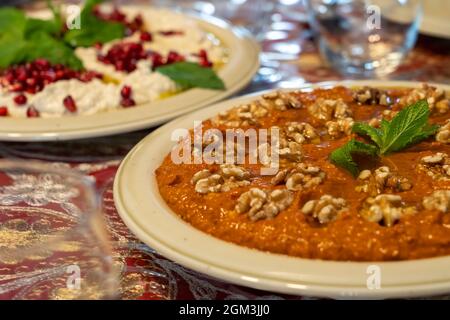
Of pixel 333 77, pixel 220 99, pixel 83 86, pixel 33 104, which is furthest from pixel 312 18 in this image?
pixel 33 104

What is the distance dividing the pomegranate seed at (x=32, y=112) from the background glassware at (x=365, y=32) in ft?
4.16

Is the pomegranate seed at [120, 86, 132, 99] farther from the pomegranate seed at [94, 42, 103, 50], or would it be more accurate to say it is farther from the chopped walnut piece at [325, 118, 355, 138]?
the chopped walnut piece at [325, 118, 355, 138]

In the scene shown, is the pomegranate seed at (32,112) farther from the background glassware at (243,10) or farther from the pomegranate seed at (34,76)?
the background glassware at (243,10)

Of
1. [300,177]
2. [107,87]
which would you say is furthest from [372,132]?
[107,87]

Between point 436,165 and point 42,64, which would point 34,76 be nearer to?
point 42,64

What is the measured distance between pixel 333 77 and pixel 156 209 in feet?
4.64

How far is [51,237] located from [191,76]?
937 mm

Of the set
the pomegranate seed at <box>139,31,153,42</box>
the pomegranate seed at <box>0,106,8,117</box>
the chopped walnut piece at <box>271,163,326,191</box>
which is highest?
the chopped walnut piece at <box>271,163,326,191</box>

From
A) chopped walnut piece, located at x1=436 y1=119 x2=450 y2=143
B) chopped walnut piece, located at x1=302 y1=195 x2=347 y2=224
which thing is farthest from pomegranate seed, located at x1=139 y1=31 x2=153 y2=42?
chopped walnut piece, located at x1=302 y1=195 x2=347 y2=224

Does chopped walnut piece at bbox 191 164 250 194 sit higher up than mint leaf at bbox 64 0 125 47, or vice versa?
chopped walnut piece at bbox 191 164 250 194

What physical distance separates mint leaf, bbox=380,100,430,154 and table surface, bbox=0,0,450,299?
19.8 inches

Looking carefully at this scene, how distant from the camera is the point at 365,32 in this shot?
9.95 ft

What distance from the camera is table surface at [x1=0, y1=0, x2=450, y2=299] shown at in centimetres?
155

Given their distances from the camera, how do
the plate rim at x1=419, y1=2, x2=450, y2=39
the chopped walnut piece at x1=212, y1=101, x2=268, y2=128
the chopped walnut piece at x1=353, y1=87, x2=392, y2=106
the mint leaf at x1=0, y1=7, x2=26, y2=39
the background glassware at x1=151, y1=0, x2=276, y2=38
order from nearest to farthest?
1. the chopped walnut piece at x1=212, y1=101, x2=268, y2=128
2. the chopped walnut piece at x1=353, y1=87, x2=392, y2=106
3. the mint leaf at x1=0, y1=7, x2=26, y2=39
4. the plate rim at x1=419, y1=2, x2=450, y2=39
5. the background glassware at x1=151, y1=0, x2=276, y2=38
